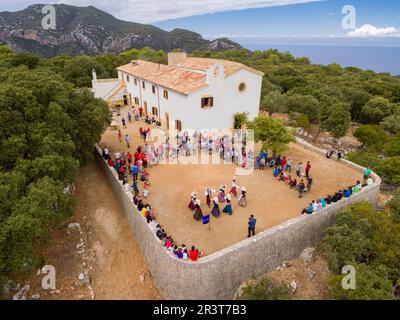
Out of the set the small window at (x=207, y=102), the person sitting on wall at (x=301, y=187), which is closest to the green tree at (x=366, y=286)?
the person sitting on wall at (x=301, y=187)

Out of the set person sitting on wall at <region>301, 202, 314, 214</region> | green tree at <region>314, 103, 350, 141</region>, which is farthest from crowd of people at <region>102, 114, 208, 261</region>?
green tree at <region>314, 103, 350, 141</region>

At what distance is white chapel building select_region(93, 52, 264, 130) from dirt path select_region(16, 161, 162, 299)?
10.5 m

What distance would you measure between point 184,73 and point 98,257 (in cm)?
1929

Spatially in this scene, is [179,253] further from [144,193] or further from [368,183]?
[368,183]

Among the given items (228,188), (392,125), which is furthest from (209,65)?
(392,125)

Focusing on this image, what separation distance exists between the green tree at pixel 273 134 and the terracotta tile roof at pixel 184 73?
6.64 m

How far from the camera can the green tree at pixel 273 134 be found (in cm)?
2217

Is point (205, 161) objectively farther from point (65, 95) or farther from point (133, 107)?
point (133, 107)

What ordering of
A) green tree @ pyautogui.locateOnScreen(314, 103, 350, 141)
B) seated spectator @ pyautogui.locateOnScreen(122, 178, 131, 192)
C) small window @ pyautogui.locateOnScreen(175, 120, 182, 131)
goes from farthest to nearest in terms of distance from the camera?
green tree @ pyautogui.locateOnScreen(314, 103, 350, 141) < small window @ pyautogui.locateOnScreen(175, 120, 182, 131) < seated spectator @ pyautogui.locateOnScreen(122, 178, 131, 192)

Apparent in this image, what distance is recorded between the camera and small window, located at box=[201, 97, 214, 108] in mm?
26531

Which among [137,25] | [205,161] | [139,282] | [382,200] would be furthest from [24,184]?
[137,25]

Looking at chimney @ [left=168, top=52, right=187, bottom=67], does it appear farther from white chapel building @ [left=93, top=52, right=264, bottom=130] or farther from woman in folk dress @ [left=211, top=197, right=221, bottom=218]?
woman in folk dress @ [left=211, top=197, right=221, bottom=218]

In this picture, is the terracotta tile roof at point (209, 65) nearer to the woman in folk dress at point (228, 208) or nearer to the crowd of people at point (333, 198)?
the woman in folk dress at point (228, 208)
